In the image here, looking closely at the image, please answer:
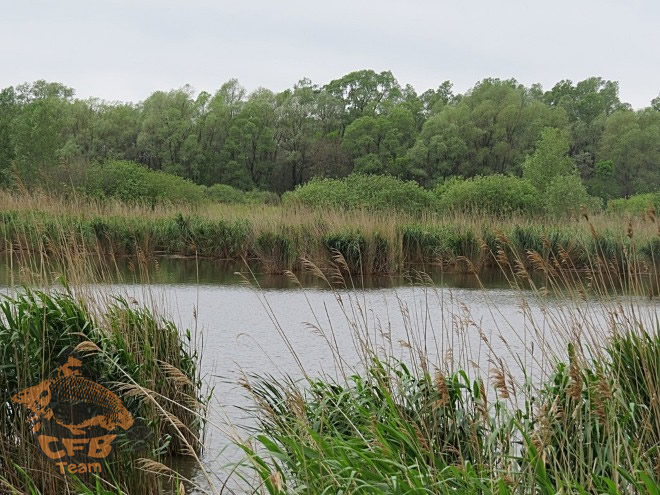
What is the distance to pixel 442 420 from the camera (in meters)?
4.73

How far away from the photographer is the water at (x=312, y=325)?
5.38m

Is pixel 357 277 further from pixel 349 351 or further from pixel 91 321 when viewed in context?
pixel 91 321

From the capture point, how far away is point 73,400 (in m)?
4.96

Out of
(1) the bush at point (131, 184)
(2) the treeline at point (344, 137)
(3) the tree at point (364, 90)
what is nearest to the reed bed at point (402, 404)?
(1) the bush at point (131, 184)

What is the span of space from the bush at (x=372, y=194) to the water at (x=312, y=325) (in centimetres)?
962

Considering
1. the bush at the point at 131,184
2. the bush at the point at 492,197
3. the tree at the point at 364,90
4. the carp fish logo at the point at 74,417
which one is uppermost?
the tree at the point at 364,90

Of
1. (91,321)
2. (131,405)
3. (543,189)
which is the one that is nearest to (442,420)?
(131,405)

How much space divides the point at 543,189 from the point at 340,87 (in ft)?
124

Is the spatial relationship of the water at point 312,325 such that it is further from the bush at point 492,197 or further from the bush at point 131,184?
the bush at point 131,184

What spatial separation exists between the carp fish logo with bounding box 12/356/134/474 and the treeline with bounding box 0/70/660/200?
52.2m

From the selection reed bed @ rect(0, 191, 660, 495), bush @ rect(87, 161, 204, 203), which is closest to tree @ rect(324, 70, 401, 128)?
bush @ rect(87, 161, 204, 203)

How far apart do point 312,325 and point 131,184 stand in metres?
32.9

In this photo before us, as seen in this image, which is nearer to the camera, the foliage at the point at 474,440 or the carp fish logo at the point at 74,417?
the foliage at the point at 474,440

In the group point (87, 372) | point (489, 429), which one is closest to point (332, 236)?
point (87, 372)
